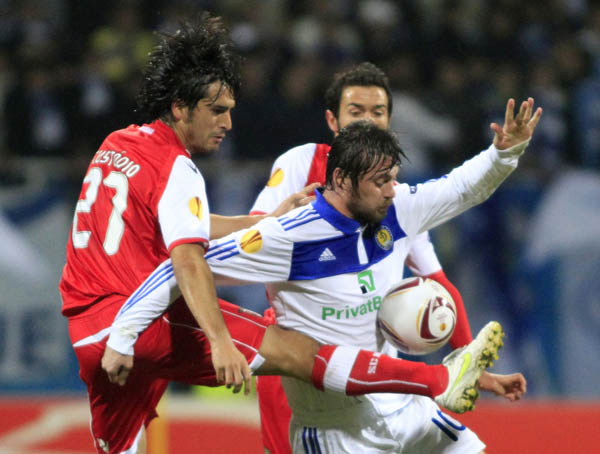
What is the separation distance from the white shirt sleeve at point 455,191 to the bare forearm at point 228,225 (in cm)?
66

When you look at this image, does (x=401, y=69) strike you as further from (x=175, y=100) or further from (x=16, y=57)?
(x=175, y=100)

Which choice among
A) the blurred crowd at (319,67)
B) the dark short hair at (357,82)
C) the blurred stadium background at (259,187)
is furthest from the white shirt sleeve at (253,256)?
the blurred crowd at (319,67)

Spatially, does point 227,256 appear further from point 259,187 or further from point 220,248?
point 259,187

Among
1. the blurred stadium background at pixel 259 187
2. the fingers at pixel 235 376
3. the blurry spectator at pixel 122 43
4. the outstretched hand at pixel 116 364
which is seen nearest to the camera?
the fingers at pixel 235 376

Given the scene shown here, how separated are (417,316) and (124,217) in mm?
1124

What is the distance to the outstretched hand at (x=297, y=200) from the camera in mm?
3795

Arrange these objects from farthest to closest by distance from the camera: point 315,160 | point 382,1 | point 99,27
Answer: point 382,1
point 99,27
point 315,160

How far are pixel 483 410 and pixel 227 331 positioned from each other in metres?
2.81

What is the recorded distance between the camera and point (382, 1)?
28.3ft

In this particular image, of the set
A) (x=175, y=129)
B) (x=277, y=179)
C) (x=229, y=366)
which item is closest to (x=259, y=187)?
(x=277, y=179)

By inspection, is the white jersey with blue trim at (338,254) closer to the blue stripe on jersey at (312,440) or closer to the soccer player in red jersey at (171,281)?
the soccer player in red jersey at (171,281)

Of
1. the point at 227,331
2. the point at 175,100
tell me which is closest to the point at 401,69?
the point at 175,100

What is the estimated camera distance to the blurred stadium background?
6.59 meters

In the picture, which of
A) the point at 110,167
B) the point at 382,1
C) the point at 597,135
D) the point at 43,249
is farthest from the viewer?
the point at 382,1
